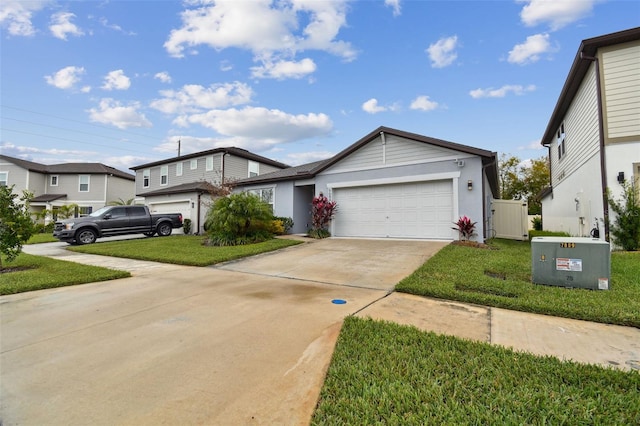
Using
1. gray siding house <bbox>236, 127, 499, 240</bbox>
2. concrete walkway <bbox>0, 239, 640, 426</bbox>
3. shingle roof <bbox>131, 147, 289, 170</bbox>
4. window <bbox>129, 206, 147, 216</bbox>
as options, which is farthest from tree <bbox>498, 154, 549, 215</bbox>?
window <bbox>129, 206, 147, 216</bbox>

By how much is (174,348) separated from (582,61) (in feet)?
43.2

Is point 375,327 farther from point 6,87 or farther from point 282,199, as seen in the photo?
point 6,87

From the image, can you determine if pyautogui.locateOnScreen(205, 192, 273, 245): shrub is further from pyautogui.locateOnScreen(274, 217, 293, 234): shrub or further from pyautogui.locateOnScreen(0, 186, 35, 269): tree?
pyautogui.locateOnScreen(0, 186, 35, 269): tree

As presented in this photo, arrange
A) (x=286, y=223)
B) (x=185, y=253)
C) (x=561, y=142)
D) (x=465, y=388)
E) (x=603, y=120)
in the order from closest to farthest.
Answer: (x=465, y=388)
(x=603, y=120)
(x=185, y=253)
(x=561, y=142)
(x=286, y=223)

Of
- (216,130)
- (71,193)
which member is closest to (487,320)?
(216,130)

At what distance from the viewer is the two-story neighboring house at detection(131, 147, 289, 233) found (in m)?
18.3

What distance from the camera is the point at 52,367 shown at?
9.20ft

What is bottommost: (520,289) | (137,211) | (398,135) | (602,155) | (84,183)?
(520,289)

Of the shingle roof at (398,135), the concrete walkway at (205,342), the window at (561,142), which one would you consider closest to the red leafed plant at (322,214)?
the shingle roof at (398,135)

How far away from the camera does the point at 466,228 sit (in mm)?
10242

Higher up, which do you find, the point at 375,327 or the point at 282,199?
the point at 282,199

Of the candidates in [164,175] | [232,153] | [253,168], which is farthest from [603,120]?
[164,175]

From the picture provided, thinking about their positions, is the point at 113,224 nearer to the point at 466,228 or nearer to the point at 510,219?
the point at 466,228

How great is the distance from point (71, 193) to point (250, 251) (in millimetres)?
29464
